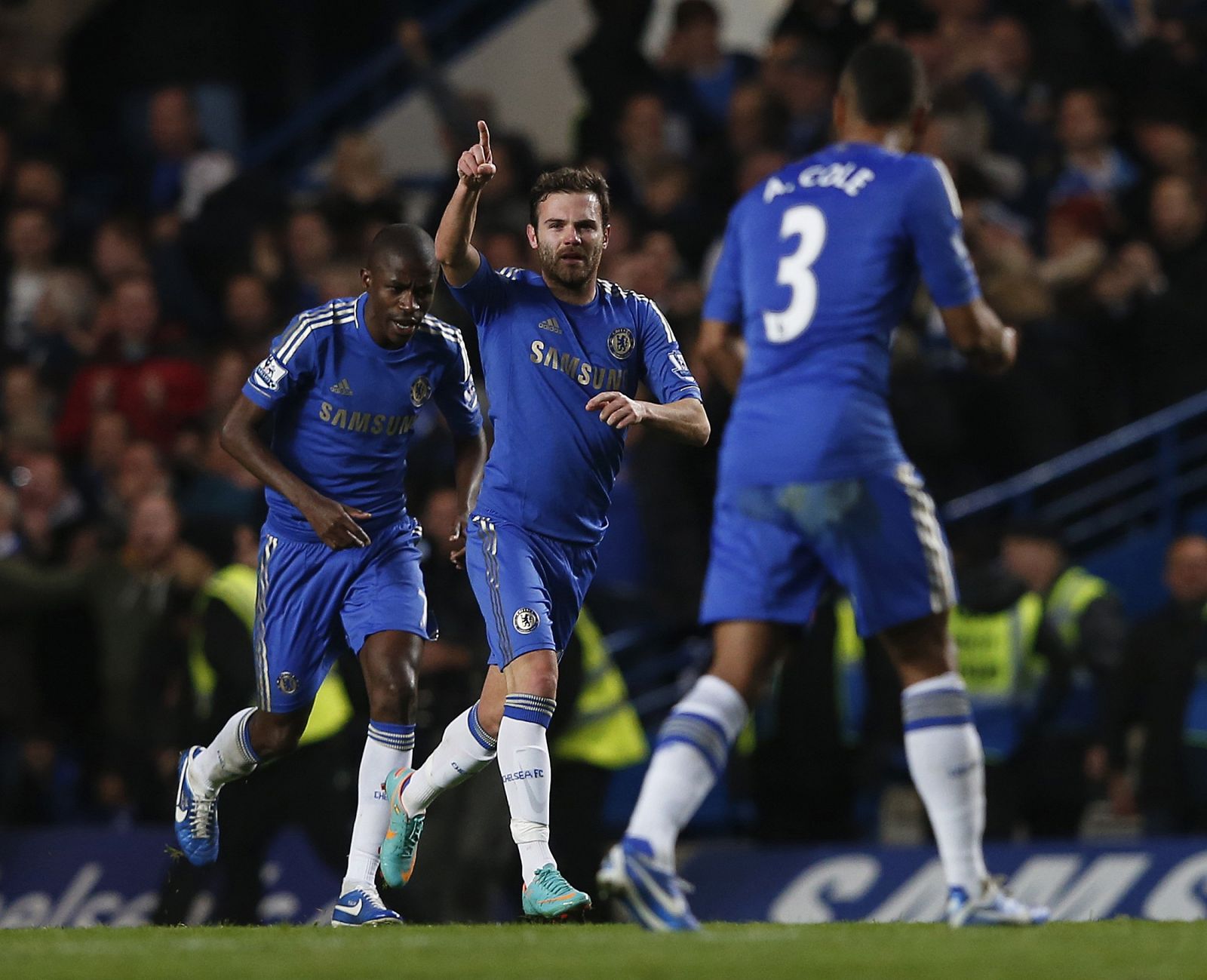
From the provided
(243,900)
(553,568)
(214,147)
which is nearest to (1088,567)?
(243,900)

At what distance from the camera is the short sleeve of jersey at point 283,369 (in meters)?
7.84

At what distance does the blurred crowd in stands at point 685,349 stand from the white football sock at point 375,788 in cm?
236

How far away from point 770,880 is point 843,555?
460 centimetres

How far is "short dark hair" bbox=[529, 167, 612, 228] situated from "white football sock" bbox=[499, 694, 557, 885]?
166cm

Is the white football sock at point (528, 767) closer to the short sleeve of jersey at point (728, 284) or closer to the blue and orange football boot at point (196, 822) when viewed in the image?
the short sleeve of jersey at point (728, 284)

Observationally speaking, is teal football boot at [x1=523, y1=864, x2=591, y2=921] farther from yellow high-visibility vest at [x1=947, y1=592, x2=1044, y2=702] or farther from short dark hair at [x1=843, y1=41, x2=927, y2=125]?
yellow high-visibility vest at [x1=947, y1=592, x2=1044, y2=702]

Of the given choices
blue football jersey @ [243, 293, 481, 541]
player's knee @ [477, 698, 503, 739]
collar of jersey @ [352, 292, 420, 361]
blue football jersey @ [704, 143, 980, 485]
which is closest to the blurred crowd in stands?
blue football jersey @ [243, 293, 481, 541]

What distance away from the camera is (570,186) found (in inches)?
284

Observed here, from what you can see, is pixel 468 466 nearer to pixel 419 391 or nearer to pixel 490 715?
pixel 419 391

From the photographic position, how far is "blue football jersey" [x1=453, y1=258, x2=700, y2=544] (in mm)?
7246

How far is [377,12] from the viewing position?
65.3 feet

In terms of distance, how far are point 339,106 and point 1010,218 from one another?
23.2 ft

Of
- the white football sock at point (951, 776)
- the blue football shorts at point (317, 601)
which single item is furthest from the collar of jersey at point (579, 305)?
the white football sock at point (951, 776)

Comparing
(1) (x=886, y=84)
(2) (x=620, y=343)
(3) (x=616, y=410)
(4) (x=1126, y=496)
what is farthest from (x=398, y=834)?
(4) (x=1126, y=496)
